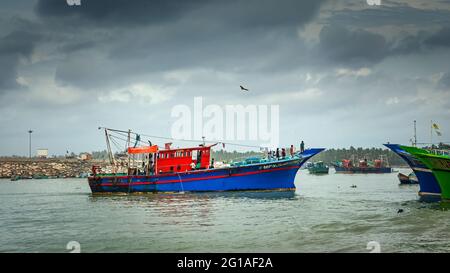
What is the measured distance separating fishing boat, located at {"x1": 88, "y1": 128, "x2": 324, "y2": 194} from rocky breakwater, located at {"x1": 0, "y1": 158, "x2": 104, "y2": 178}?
100623 millimetres

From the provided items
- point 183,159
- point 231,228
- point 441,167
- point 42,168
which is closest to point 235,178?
point 183,159

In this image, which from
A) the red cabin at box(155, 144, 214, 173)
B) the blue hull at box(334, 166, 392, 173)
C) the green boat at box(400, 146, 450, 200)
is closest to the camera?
the green boat at box(400, 146, 450, 200)

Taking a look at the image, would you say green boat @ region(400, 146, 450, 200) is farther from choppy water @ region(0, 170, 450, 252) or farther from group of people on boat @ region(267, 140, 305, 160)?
group of people on boat @ region(267, 140, 305, 160)

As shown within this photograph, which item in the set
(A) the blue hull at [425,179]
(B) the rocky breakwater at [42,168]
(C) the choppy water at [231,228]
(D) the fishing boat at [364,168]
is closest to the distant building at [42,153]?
(B) the rocky breakwater at [42,168]

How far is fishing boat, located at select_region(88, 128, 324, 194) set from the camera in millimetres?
45188

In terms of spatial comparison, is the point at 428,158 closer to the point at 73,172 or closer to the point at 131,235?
the point at 131,235

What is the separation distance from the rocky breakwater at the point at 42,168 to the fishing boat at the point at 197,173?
3962 inches

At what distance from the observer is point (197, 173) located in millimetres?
45500

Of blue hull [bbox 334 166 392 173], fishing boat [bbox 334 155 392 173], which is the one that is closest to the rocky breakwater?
fishing boat [bbox 334 155 392 173]

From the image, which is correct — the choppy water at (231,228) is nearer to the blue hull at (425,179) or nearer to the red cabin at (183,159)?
the blue hull at (425,179)

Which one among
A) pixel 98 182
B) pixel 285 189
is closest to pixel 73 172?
pixel 98 182

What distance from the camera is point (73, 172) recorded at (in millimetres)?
150750

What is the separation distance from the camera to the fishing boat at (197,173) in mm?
45188
